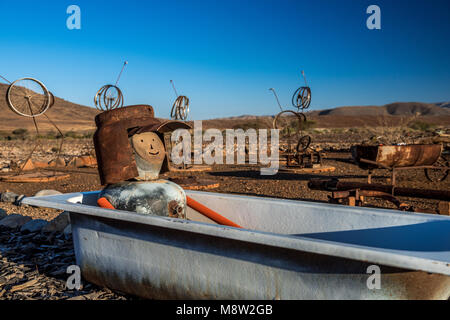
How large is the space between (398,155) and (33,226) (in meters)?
6.19

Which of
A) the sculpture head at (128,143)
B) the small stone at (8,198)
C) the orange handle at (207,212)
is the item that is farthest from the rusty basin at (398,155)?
the small stone at (8,198)

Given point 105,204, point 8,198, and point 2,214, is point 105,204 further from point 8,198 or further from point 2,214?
point 8,198

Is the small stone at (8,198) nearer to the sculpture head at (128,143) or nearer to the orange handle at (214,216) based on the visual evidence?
the sculpture head at (128,143)

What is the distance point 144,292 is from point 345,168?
29.0 feet

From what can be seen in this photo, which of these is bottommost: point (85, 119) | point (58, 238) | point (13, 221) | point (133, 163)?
point (58, 238)

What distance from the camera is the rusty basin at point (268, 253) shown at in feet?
5.88

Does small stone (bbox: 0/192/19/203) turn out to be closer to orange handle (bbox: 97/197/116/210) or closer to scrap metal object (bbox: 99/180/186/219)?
scrap metal object (bbox: 99/180/186/219)

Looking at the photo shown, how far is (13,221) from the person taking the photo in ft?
16.6

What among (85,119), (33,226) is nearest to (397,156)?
(33,226)

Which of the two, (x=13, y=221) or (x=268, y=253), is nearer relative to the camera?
(x=268, y=253)

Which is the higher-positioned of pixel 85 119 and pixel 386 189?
pixel 85 119

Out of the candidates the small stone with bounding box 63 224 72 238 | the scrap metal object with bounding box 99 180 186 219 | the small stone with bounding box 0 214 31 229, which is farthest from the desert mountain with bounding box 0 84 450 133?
the scrap metal object with bounding box 99 180 186 219

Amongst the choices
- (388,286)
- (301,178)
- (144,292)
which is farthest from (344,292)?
(301,178)

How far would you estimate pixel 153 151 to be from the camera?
136 inches
